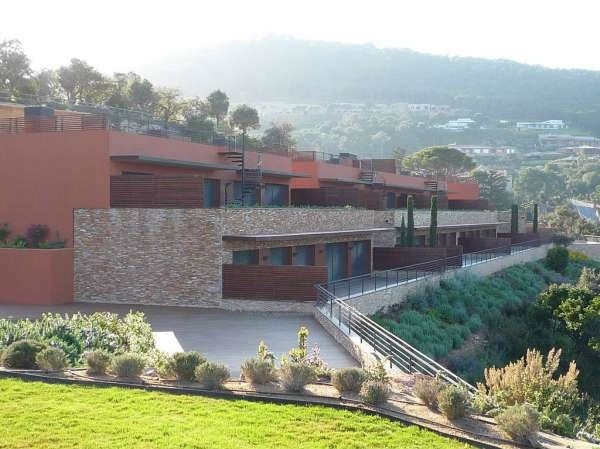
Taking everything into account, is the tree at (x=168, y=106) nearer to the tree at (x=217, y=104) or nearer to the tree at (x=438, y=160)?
the tree at (x=217, y=104)

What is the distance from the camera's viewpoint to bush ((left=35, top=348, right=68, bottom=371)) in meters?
12.9

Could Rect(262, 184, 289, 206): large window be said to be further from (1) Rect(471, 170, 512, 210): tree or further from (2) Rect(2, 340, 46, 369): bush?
(1) Rect(471, 170, 512, 210): tree

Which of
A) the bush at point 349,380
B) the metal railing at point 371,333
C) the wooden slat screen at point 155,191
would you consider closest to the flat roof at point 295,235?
the wooden slat screen at point 155,191

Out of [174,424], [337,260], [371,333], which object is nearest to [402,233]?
[337,260]

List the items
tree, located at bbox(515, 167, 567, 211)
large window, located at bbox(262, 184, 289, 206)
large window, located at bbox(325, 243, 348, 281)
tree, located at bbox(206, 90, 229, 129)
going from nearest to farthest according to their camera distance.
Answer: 1. large window, located at bbox(325, 243, 348, 281)
2. large window, located at bbox(262, 184, 289, 206)
3. tree, located at bbox(206, 90, 229, 129)
4. tree, located at bbox(515, 167, 567, 211)

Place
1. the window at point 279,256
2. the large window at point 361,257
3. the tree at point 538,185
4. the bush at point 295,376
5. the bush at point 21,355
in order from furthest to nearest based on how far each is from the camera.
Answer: the tree at point 538,185 → the large window at point 361,257 → the window at point 279,256 → the bush at point 21,355 → the bush at point 295,376

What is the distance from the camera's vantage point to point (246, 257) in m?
26.5

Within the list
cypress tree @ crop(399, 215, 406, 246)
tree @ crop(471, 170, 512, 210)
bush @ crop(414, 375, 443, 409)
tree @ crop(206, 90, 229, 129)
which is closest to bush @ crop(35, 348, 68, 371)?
bush @ crop(414, 375, 443, 409)

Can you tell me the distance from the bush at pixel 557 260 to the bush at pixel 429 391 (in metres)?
47.5

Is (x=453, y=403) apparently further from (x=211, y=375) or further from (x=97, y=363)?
(x=97, y=363)

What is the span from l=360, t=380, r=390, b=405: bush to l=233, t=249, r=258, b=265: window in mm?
14549

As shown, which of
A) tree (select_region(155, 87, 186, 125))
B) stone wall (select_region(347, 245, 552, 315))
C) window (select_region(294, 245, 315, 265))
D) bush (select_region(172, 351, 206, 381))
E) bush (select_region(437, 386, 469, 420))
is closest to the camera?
bush (select_region(437, 386, 469, 420))

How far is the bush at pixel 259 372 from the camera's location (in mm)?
12461

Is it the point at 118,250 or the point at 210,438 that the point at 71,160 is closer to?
the point at 118,250
